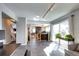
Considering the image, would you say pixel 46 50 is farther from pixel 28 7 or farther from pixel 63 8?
pixel 28 7

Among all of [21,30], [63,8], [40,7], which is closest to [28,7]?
[40,7]

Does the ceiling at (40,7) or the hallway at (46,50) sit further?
the hallway at (46,50)

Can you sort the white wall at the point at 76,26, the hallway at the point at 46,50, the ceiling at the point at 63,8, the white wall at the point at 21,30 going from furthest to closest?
the white wall at the point at 21,30 → the white wall at the point at 76,26 → the hallway at the point at 46,50 → the ceiling at the point at 63,8

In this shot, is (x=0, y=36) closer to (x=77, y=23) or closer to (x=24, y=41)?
(x=77, y=23)

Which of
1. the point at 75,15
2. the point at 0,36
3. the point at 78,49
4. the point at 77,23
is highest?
the point at 75,15

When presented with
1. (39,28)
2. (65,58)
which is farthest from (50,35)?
(65,58)

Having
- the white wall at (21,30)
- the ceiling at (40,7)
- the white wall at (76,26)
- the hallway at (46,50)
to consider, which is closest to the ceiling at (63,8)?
the ceiling at (40,7)

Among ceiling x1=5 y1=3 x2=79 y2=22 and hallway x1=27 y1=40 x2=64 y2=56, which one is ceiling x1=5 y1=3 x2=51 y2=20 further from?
hallway x1=27 y1=40 x2=64 y2=56

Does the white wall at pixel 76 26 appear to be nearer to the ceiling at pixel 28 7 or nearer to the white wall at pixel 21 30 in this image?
the ceiling at pixel 28 7

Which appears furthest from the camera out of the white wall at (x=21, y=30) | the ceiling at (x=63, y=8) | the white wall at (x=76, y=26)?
the white wall at (x=21, y=30)

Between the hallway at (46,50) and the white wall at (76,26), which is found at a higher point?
the white wall at (76,26)

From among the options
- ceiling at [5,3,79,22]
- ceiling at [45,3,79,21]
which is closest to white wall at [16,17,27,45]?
ceiling at [5,3,79,22]

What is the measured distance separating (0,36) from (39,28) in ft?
32.7

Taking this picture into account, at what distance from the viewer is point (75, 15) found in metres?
5.92
